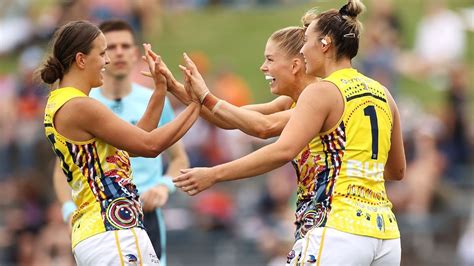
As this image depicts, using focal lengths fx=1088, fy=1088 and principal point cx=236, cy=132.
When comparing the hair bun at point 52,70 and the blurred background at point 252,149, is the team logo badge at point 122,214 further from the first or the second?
the blurred background at point 252,149

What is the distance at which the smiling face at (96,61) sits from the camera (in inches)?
241

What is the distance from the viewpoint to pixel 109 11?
1688cm

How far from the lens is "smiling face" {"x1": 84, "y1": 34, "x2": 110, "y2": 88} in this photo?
241 inches

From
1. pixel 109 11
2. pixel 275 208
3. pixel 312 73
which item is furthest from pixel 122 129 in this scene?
pixel 109 11

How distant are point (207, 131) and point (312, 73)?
8.79 m

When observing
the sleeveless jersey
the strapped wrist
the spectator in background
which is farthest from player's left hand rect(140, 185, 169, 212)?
the spectator in background

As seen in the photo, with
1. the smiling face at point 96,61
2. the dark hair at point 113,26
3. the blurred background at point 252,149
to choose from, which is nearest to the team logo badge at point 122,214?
the smiling face at point 96,61

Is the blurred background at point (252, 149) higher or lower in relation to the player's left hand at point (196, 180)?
higher

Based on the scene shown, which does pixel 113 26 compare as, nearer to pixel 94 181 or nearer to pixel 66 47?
pixel 66 47

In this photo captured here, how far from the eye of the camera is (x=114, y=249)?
591 centimetres

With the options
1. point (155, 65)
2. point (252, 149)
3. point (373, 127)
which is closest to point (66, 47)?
point (155, 65)

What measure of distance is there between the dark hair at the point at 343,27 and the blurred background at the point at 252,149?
595 cm

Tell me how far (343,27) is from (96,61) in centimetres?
140

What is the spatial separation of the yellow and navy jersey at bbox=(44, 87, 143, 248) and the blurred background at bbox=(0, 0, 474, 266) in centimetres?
551
